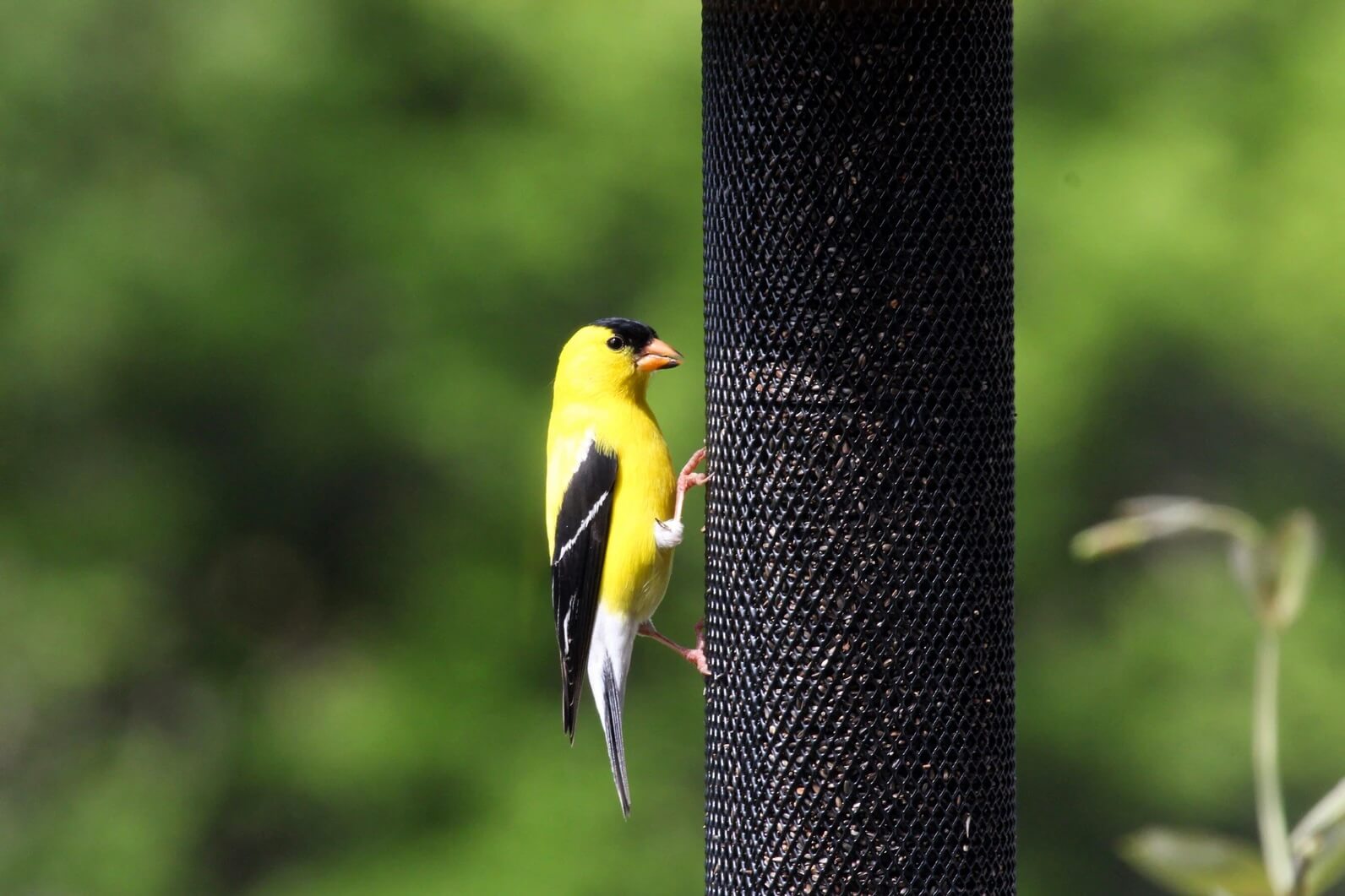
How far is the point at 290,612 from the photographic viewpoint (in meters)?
8.24

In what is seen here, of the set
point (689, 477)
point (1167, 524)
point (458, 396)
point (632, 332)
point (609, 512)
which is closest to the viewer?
point (1167, 524)

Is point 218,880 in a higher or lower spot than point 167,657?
lower

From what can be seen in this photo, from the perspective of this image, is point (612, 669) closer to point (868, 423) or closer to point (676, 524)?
point (676, 524)

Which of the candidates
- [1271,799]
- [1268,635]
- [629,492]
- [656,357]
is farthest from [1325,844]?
[656,357]

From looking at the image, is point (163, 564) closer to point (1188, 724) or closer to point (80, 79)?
point (80, 79)

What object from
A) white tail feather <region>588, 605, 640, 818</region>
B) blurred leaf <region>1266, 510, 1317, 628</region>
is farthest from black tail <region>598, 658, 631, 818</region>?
blurred leaf <region>1266, 510, 1317, 628</region>

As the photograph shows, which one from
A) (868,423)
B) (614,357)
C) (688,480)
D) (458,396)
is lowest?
(458,396)

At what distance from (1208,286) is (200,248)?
458 cm

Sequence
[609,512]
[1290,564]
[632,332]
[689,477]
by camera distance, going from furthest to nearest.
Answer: [632,332], [609,512], [689,477], [1290,564]

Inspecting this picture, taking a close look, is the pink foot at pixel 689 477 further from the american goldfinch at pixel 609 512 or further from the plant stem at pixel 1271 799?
the plant stem at pixel 1271 799

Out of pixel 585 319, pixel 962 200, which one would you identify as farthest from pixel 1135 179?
pixel 962 200

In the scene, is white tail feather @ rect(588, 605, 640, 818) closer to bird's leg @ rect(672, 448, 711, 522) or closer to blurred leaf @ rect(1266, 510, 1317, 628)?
bird's leg @ rect(672, 448, 711, 522)

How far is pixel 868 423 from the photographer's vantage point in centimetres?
296

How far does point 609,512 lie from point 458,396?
4.14m
